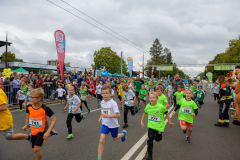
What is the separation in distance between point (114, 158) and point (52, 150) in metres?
1.54

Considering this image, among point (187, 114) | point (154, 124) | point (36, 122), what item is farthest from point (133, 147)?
point (36, 122)

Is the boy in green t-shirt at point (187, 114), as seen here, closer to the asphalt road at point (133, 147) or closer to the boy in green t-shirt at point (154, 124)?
the asphalt road at point (133, 147)

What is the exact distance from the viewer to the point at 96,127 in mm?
5574

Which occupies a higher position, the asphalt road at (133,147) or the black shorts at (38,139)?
the black shorts at (38,139)

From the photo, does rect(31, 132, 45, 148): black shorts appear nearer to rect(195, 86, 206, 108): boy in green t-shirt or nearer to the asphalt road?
the asphalt road

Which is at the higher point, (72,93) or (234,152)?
(72,93)

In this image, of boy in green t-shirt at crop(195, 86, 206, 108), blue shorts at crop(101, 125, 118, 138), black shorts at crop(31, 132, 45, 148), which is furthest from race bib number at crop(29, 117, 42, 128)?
boy in green t-shirt at crop(195, 86, 206, 108)

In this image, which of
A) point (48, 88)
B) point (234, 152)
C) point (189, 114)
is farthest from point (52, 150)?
point (48, 88)

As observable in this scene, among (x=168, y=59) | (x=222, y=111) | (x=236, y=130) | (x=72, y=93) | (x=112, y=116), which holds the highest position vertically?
(x=168, y=59)

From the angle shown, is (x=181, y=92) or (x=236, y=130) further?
(x=181, y=92)

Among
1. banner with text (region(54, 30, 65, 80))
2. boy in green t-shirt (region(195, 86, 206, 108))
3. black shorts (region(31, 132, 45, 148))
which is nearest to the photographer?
black shorts (region(31, 132, 45, 148))

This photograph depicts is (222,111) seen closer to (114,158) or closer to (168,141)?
(168,141)

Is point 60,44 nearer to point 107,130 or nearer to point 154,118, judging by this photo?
point 107,130

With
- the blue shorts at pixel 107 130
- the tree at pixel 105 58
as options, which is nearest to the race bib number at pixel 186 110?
the blue shorts at pixel 107 130
